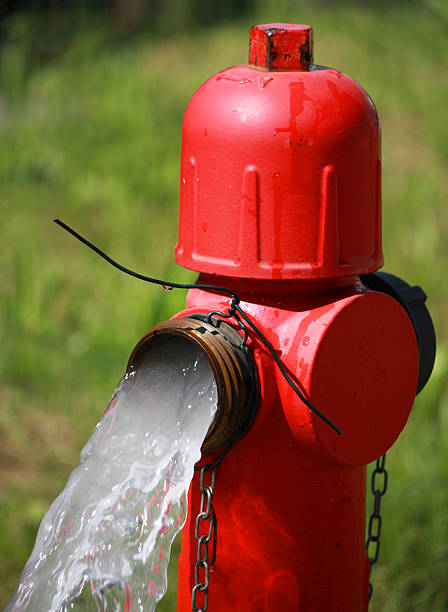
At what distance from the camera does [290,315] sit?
1.33 m

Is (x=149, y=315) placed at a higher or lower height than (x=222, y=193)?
lower

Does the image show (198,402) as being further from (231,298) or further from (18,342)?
(18,342)

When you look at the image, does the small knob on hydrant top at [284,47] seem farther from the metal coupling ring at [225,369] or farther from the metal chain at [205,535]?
the metal chain at [205,535]

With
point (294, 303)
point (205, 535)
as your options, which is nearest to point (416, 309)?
point (294, 303)

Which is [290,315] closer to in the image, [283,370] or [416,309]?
[283,370]

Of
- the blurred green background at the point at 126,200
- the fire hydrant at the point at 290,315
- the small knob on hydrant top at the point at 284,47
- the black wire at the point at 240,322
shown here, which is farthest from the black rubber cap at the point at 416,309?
the blurred green background at the point at 126,200

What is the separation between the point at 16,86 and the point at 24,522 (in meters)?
4.25

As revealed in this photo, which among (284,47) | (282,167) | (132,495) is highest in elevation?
(284,47)

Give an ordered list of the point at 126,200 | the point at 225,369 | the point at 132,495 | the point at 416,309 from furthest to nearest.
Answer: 1. the point at 126,200
2. the point at 416,309
3. the point at 132,495
4. the point at 225,369

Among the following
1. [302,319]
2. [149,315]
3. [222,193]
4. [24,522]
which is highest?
[222,193]

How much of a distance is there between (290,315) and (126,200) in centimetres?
316

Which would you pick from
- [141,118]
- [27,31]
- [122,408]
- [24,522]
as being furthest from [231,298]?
[27,31]

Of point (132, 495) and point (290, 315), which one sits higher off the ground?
point (290, 315)

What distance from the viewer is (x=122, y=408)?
4.62 ft
